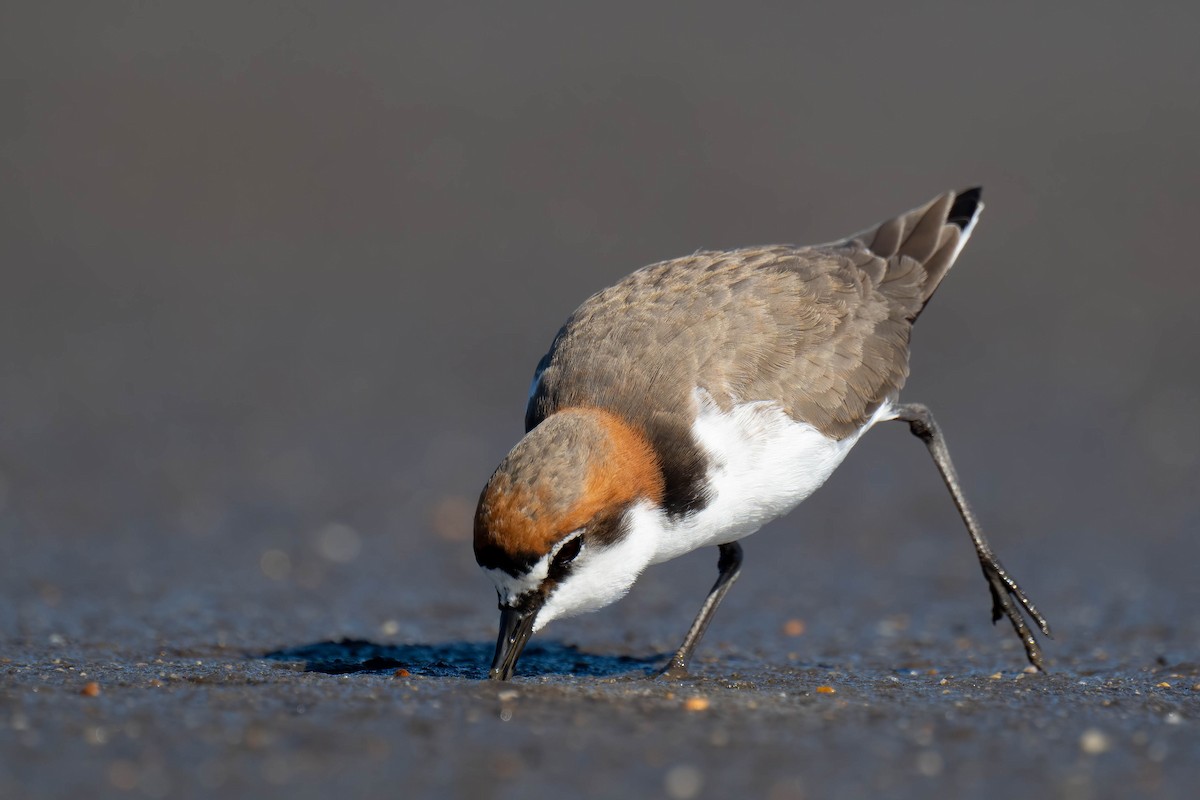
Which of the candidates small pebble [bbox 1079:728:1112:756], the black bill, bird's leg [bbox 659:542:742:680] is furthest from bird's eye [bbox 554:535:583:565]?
small pebble [bbox 1079:728:1112:756]

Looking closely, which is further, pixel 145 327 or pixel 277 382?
pixel 145 327

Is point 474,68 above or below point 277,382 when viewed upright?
above

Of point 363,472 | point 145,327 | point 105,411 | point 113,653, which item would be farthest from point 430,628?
point 145,327

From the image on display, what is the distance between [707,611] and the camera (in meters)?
8.87

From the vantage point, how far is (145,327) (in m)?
16.8

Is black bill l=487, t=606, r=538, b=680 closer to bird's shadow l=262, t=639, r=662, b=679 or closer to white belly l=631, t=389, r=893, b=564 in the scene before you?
bird's shadow l=262, t=639, r=662, b=679

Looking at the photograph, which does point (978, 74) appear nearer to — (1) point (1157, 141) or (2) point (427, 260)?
(1) point (1157, 141)

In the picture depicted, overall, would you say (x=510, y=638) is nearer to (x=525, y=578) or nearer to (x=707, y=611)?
(x=525, y=578)

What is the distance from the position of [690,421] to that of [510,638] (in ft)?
4.53

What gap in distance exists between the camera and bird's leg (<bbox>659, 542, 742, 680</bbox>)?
27.6 feet

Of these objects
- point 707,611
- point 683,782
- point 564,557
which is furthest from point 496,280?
point 683,782

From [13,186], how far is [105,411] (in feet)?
20.5

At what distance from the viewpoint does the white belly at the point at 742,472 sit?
7.61 m

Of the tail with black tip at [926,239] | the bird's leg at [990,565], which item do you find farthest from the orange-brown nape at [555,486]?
the tail with black tip at [926,239]
